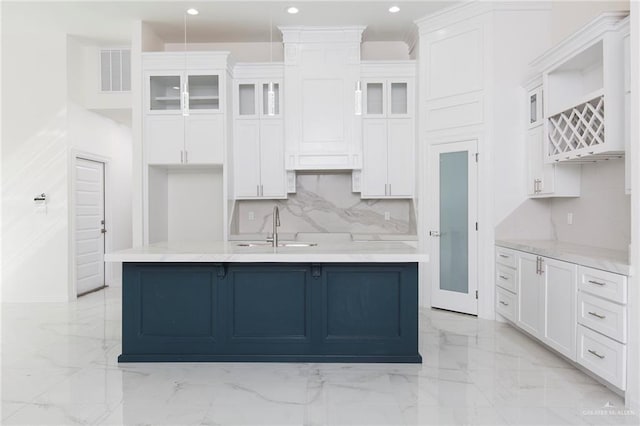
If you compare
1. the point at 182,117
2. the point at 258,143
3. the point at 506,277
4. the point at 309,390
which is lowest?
the point at 309,390

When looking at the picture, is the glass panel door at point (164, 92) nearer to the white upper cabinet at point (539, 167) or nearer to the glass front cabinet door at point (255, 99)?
the glass front cabinet door at point (255, 99)

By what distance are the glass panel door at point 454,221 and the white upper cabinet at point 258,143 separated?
6.49 ft

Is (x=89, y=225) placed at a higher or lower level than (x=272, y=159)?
lower

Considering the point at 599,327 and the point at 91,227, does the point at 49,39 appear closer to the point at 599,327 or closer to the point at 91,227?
the point at 91,227

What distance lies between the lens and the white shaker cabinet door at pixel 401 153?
5.20 meters

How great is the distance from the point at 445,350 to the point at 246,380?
5.43ft

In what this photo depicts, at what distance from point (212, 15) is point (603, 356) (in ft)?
16.3

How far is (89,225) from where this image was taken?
584 cm

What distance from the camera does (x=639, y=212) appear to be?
93.4 inches

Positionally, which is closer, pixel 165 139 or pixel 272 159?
pixel 165 139

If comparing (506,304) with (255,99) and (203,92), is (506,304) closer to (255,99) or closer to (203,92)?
(255,99)

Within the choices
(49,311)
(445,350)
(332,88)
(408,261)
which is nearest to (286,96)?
(332,88)

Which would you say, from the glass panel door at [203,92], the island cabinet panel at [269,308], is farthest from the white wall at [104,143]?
the island cabinet panel at [269,308]

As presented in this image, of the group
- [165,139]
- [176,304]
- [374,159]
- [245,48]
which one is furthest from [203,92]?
[176,304]
